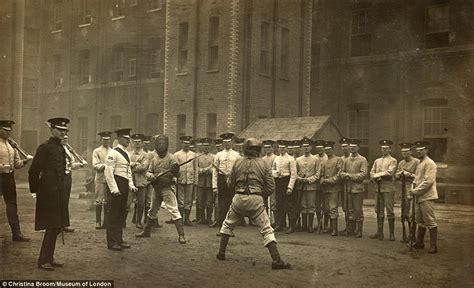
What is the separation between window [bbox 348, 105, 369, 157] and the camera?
2298 centimetres

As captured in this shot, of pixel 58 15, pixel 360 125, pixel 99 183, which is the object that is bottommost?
pixel 99 183

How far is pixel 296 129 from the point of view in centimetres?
1861

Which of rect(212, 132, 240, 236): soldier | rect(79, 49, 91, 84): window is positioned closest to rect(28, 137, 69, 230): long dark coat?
rect(212, 132, 240, 236): soldier

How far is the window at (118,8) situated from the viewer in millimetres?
28759

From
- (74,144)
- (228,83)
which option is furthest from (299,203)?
(74,144)

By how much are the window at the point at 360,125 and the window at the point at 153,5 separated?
1152 cm

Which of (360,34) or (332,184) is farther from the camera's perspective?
(360,34)

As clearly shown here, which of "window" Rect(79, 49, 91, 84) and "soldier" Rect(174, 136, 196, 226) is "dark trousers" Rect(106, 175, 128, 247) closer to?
"soldier" Rect(174, 136, 196, 226)

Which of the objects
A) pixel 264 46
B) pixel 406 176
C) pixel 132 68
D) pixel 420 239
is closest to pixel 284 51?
pixel 264 46

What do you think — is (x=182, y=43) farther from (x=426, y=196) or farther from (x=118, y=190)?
(x=426, y=196)

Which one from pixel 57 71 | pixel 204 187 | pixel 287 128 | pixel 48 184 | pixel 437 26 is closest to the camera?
pixel 48 184

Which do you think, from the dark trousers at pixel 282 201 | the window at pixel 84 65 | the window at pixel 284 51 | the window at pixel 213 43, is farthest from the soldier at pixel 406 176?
the window at pixel 84 65

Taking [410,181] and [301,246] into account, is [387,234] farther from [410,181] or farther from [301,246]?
[301,246]

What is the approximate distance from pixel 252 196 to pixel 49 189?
10.7 feet
